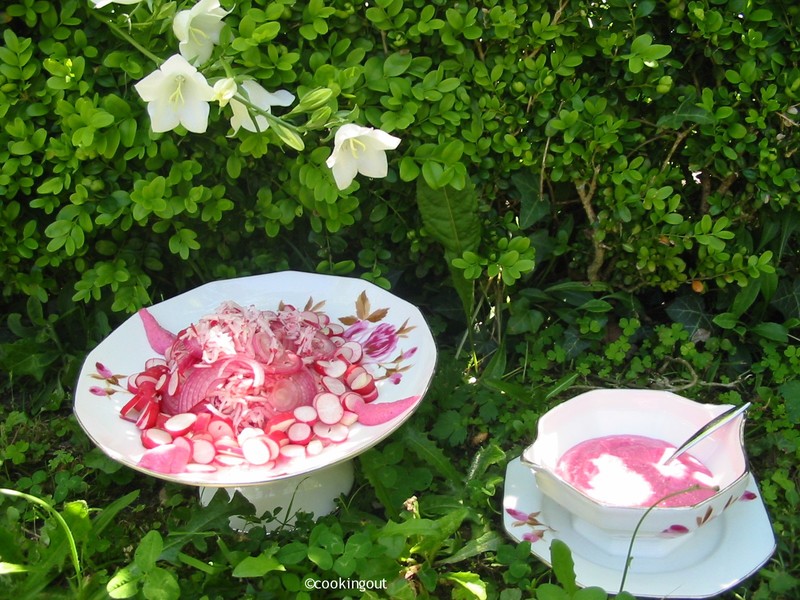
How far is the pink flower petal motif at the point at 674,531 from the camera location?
1.54m

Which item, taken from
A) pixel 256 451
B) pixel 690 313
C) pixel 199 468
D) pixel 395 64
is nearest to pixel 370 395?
pixel 256 451

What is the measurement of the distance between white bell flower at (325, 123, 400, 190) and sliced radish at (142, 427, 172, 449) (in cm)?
61

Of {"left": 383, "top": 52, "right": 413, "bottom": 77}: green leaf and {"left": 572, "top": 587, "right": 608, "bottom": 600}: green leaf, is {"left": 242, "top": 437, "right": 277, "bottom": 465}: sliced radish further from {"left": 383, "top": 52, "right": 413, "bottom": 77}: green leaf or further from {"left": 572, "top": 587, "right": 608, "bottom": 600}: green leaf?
{"left": 383, "top": 52, "right": 413, "bottom": 77}: green leaf

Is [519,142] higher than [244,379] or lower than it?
higher

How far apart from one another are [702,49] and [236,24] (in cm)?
116

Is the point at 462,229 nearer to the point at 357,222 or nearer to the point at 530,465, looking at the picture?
the point at 357,222

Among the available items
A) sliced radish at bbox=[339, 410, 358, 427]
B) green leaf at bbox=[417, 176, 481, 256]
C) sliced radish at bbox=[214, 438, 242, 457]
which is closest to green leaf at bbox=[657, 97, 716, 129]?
green leaf at bbox=[417, 176, 481, 256]

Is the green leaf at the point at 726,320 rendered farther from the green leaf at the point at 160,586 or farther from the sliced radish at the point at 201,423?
the green leaf at the point at 160,586

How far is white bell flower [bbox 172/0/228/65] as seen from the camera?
1.63m

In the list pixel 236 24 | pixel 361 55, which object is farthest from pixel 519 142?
pixel 236 24

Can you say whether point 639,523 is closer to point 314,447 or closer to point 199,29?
point 314,447

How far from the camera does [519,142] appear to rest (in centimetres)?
215

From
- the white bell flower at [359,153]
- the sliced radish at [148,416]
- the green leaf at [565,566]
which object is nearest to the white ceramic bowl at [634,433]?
the green leaf at [565,566]

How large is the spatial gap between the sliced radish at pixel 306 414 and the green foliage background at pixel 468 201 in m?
0.27
